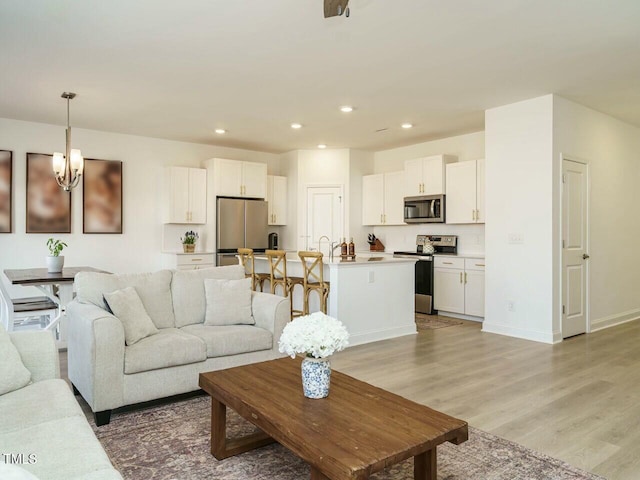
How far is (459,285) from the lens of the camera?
644 centimetres

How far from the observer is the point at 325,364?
207 cm

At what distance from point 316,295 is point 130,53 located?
3.01 metres

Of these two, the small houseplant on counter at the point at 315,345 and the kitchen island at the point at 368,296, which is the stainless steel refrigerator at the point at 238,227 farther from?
the small houseplant on counter at the point at 315,345

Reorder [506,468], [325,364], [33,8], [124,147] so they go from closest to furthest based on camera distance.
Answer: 1. [325,364]
2. [506,468]
3. [33,8]
4. [124,147]

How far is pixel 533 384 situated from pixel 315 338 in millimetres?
2415

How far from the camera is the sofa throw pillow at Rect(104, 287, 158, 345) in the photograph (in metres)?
3.01

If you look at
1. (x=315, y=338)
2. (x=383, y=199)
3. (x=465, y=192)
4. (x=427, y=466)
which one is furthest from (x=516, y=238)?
(x=315, y=338)

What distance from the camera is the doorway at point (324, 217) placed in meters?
7.86

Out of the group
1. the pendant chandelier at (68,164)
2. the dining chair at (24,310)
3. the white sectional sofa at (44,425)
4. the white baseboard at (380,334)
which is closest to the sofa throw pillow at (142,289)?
the white sectional sofa at (44,425)

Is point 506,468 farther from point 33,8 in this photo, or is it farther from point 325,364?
point 33,8

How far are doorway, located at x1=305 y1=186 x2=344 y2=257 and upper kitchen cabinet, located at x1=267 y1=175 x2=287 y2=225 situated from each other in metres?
0.49

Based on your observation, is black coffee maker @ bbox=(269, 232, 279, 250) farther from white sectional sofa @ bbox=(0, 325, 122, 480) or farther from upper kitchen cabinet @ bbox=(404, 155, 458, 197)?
white sectional sofa @ bbox=(0, 325, 122, 480)

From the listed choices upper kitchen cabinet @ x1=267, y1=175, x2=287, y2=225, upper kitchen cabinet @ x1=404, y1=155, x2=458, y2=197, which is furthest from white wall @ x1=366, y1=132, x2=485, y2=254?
upper kitchen cabinet @ x1=267, y1=175, x2=287, y2=225

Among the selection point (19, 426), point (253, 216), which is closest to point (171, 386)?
point (19, 426)
